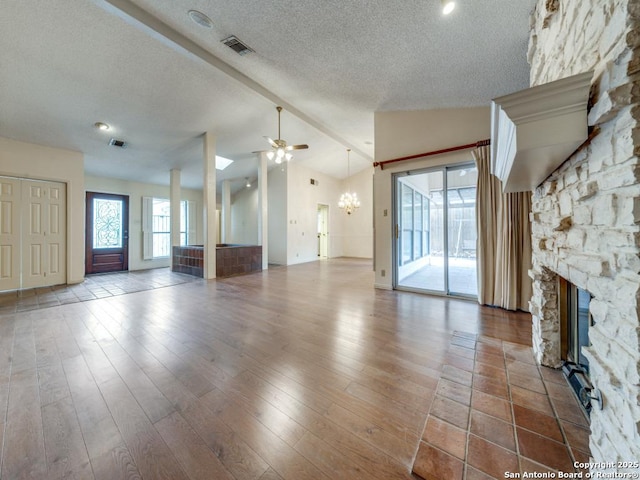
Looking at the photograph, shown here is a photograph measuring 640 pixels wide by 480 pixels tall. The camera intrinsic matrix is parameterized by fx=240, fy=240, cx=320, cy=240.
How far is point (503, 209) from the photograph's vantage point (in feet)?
10.9

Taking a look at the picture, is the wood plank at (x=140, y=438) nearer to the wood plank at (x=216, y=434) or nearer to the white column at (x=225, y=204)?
the wood plank at (x=216, y=434)

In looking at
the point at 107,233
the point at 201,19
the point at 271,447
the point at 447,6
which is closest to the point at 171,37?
the point at 201,19

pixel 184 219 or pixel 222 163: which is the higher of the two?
pixel 222 163

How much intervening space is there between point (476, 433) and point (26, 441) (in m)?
2.37

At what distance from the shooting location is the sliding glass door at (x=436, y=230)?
401cm

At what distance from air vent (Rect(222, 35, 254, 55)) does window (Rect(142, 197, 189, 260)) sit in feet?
20.0

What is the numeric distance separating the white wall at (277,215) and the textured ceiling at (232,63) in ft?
9.43

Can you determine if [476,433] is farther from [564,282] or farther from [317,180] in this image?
[317,180]

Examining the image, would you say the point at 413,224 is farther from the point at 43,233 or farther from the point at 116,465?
the point at 43,233

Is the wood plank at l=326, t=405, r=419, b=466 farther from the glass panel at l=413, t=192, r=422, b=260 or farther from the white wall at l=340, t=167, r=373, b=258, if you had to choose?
the white wall at l=340, t=167, r=373, b=258

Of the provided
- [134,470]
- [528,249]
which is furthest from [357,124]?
[134,470]

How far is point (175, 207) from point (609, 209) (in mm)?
8004

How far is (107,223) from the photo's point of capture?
6742 mm

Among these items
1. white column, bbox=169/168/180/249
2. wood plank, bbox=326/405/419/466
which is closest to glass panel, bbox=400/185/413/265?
wood plank, bbox=326/405/419/466
